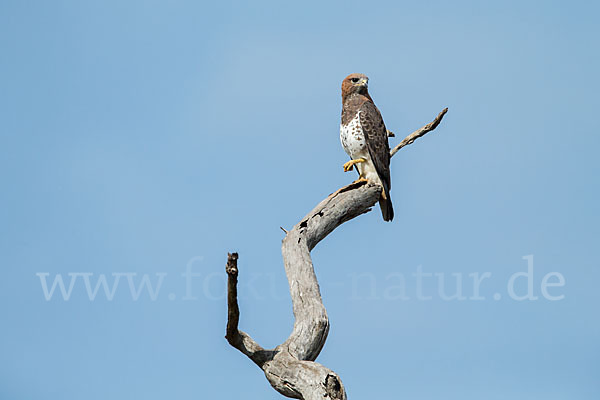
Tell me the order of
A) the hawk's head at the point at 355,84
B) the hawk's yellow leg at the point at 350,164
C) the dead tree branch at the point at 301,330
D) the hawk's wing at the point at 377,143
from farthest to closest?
the hawk's head at the point at 355,84 → the hawk's yellow leg at the point at 350,164 → the hawk's wing at the point at 377,143 → the dead tree branch at the point at 301,330

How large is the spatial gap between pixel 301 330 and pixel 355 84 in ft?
11.6

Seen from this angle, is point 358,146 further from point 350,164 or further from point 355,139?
point 350,164

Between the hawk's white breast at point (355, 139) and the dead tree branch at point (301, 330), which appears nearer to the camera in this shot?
the dead tree branch at point (301, 330)

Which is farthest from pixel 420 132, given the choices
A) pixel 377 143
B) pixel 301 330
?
pixel 301 330

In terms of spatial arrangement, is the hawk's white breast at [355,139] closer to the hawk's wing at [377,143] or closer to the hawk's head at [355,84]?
the hawk's wing at [377,143]

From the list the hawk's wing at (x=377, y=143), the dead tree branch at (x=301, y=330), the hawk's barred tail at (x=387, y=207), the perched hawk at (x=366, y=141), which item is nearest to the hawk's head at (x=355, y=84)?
the perched hawk at (x=366, y=141)

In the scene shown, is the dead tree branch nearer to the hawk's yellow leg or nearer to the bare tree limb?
the hawk's yellow leg

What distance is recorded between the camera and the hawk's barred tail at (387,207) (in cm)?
827

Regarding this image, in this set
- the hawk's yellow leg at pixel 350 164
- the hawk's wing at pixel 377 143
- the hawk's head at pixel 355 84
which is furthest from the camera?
the hawk's head at pixel 355 84

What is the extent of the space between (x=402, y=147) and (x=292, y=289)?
3049 mm

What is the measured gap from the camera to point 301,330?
5820 mm

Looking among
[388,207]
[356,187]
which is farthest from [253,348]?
[388,207]

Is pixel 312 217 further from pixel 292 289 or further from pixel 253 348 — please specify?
pixel 253 348

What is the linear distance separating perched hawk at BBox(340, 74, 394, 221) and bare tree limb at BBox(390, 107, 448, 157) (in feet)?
0.75
